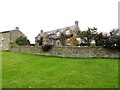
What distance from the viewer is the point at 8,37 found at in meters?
73.7

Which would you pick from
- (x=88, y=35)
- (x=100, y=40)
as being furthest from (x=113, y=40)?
(x=88, y=35)

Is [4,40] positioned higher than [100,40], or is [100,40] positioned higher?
[4,40]

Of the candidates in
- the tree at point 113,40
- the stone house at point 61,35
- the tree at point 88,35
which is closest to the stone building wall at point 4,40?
the stone house at point 61,35

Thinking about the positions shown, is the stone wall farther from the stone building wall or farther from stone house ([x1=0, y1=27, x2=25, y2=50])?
the stone building wall

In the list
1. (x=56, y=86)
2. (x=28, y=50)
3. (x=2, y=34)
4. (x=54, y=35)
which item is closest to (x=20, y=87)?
(x=56, y=86)

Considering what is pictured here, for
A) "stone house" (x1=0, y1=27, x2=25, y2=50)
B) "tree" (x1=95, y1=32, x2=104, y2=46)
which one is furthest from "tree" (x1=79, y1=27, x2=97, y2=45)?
"stone house" (x1=0, y1=27, x2=25, y2=50)

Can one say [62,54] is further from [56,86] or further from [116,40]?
[56,86]

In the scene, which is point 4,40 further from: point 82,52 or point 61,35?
point 82,52

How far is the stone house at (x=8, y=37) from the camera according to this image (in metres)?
73.2

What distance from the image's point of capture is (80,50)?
37906mm

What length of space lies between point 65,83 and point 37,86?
88.0 inches

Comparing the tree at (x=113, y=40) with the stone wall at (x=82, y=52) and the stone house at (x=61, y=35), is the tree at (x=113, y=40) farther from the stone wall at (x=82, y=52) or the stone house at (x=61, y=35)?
the stone house at (x=61, y=35)

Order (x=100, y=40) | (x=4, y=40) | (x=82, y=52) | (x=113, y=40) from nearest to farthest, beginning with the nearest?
(x=113, y=40) < (x=82, y=52) < (x=100, y=40) < (x=4, y=40)

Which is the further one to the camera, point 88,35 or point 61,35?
point 61,35
